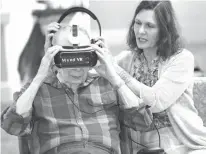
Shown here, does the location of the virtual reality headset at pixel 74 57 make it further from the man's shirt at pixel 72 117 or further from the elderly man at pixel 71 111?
the man's shirt at pixel 72 117

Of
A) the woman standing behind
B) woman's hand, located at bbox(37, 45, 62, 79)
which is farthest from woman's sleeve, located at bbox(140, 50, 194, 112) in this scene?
woman's hand, located at bbox(37, 45, 62, 79)

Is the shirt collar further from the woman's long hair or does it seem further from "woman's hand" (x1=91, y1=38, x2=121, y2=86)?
the woman's long hair

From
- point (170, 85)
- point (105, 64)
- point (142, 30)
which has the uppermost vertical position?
point (142, 30)

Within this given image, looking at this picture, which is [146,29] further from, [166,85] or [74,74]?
[74,74]

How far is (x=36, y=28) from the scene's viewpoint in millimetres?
2547

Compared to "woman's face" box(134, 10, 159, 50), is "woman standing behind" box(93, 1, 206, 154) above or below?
below

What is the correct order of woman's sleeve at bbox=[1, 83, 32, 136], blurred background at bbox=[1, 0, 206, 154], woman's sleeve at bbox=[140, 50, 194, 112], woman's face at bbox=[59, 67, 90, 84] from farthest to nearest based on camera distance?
1. blurred background at bbox=[1, 0, 206, 154]
2. woman's sleeve at bbox=[140, 50, 194, 112]
3. woman's face at bbox=[59, 67, 90, 84]
4. woman's sleeve at bbox=[1, 83, 32, 136]

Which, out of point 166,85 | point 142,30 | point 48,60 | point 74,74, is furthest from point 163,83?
point 48,60

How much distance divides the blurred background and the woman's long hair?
54 centimetres

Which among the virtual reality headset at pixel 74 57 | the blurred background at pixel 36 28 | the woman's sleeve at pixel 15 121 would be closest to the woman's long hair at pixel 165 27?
the virtual reality headset at pixel 74 57

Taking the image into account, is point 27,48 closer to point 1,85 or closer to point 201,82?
point 1,85

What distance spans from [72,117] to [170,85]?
1.64 feet

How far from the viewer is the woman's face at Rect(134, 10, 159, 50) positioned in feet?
5.62

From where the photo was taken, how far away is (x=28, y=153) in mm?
1573
